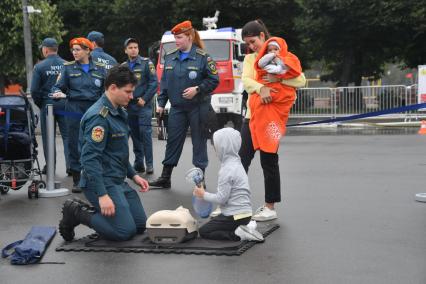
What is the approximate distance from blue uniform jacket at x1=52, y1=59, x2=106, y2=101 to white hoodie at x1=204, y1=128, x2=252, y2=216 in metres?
3.30

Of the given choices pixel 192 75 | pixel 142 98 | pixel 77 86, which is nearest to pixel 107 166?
pixel 192 75

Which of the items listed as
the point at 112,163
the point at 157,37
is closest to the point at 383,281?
the point at 112,163

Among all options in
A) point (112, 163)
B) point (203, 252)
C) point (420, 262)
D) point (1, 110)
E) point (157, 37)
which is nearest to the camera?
point (420, 262)

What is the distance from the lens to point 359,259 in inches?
221

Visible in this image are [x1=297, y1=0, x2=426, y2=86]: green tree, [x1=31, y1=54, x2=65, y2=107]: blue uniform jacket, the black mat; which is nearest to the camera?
the black mat

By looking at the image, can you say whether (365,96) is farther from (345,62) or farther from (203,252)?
(203,252)

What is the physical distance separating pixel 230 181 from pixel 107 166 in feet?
3.42

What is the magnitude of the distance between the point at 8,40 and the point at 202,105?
23134mm

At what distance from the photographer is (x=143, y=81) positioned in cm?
1084

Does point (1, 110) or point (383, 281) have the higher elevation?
point (1, 110)

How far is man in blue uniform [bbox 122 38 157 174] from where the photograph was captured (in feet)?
35.4

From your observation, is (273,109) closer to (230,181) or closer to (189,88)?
(230,181)

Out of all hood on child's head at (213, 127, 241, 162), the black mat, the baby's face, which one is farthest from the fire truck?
the black mat

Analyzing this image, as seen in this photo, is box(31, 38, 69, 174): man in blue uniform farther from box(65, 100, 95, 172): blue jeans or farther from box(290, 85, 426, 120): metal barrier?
box(290, 85, 426, 120): metal barrier
